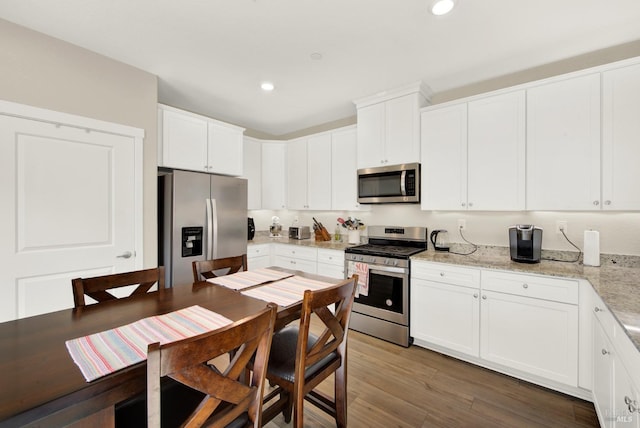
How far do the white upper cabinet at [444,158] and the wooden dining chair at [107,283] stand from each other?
2546mm

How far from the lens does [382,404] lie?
1923 mm

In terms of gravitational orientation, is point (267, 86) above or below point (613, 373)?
above

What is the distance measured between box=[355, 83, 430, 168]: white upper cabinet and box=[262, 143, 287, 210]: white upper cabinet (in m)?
1.50

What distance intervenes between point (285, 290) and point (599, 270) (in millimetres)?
2334

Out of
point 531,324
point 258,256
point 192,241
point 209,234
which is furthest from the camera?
point 258,256

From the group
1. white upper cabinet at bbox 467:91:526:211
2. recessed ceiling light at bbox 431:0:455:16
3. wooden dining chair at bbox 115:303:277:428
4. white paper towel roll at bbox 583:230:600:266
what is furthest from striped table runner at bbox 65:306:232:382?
A: white paper towel roll at bbox 583:230:600:266

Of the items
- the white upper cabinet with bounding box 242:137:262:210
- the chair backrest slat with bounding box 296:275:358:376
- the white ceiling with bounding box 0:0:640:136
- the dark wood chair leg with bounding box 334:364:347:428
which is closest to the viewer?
the chair backrest slat with bounding box 296:275:358:376

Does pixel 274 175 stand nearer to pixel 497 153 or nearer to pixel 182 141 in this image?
pixel 182 141

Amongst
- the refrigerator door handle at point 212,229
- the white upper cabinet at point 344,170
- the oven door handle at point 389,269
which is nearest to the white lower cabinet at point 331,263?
the oven door handle at point 389,269

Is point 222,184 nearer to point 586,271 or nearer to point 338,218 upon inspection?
point 338,218

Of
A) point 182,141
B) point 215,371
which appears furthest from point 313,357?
point 182,141

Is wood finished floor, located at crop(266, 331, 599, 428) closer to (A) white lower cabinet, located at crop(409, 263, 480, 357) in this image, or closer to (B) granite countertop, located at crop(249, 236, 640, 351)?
(A) white lower cabinet, located at crop(409, 263, 480, 357)

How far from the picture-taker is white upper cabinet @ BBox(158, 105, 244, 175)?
2922mm

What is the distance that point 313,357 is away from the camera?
4.29ft
